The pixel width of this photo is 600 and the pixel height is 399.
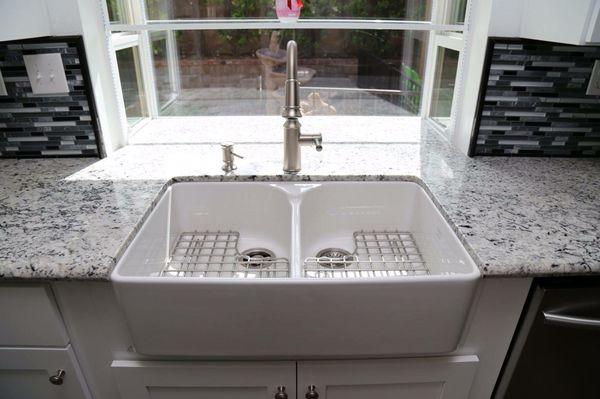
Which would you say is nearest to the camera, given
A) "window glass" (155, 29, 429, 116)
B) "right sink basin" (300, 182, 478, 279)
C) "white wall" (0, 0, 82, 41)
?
"white wall" (0, 0, 82, 41)

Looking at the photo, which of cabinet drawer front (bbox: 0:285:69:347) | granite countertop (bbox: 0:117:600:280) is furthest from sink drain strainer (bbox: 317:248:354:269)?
cabinet drawer front (bbox: 0:285:69:347)

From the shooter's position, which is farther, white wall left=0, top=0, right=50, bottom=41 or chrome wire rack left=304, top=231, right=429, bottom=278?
chrome wire rack left=304, top=231, right=429, bottom=278

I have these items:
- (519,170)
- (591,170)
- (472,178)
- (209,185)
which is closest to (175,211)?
(209,185)

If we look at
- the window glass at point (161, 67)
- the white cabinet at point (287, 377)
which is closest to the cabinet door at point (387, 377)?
the white cabinet at point (287, 377)

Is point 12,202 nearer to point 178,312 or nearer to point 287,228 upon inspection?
point 178,312

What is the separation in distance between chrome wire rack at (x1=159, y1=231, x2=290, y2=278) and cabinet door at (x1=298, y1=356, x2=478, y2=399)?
258 millimetres

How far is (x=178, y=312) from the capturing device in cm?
75

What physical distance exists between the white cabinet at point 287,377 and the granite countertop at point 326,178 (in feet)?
0.80

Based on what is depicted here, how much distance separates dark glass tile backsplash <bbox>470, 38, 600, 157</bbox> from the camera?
1129 mm

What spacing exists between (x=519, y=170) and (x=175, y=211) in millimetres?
1010

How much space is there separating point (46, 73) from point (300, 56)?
0.81 metres

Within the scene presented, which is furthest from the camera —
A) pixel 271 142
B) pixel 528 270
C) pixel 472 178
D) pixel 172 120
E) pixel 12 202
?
pixel 172 120

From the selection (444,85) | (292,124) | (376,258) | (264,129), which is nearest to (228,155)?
(292,124)

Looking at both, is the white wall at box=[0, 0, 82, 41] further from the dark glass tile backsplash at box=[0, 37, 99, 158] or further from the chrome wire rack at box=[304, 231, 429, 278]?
the chrome wire rack at box=[304, 231, 429, 278]
